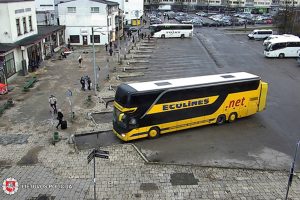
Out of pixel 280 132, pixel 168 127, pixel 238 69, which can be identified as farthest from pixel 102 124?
pixel 238 69

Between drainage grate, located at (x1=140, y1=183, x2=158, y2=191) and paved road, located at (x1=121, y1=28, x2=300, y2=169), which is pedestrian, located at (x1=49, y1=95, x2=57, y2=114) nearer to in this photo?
paved road, located at (x1=121, y1=28, x2=300, y2=169)

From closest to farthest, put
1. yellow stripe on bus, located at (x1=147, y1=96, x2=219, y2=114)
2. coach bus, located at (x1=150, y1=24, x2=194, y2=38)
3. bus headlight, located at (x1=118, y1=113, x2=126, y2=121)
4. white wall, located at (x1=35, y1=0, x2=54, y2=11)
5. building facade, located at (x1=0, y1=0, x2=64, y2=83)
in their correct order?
bus headlight, located at (x1=118, y1=113, x2=126, y2=121) → yellow stripe on bus, located at (x1=147, y1=96, x2=219, y2=114) → building facade, located at (x1=0, y1=0, x2=64, y2=83) → coach bus, located at (x1=150, y1=24, x2=194, y2=38) → white wall, located at (x1=35, y1=0, x2=54, y2=11)

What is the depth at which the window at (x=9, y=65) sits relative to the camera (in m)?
32.0

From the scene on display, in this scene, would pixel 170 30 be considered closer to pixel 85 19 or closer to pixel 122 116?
pixel 85 19

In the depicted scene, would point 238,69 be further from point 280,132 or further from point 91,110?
point 91,110

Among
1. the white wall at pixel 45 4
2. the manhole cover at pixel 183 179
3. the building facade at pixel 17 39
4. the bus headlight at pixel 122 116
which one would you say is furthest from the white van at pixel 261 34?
the manhole cover at pixel 183 179

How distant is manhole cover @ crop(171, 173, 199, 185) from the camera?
1534cm

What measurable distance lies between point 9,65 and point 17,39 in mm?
4123

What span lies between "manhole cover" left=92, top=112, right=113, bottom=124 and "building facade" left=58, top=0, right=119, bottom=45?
3158 centimetres

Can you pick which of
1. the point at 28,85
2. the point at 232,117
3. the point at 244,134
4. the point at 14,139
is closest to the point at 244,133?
the point at 244,134

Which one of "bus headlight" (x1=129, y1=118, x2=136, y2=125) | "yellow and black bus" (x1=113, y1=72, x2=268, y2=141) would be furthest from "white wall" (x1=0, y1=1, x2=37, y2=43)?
"bus headlight" (x1=129, y1=118, x2=136, y2=125)

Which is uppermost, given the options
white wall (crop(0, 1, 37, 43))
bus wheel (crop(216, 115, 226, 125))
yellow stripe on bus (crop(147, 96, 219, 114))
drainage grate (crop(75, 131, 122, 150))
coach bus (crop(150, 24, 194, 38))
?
white wall (crop(0, 1, 37, 43))

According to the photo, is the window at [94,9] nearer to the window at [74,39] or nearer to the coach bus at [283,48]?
the window at [74,39]

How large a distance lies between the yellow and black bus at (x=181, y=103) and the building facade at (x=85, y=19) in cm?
3532
